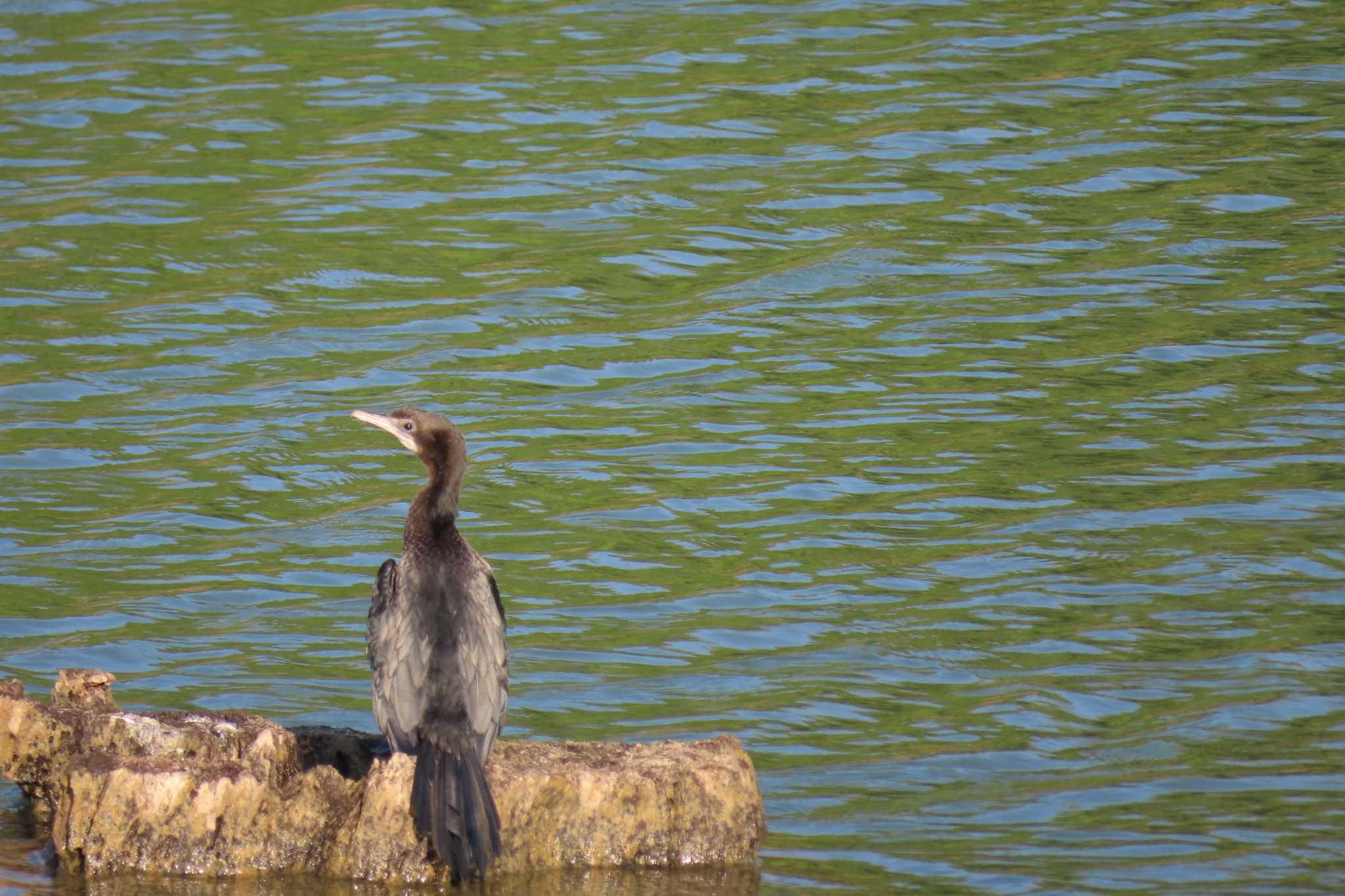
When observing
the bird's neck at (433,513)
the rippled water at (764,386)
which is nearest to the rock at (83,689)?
the rippled water at (764,386)

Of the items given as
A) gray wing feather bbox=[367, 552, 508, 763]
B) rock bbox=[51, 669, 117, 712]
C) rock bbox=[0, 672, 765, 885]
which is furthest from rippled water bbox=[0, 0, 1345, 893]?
gray wing feather bbox=[367, 552, 508, 763]

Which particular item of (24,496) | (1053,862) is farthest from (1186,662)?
(24,496)

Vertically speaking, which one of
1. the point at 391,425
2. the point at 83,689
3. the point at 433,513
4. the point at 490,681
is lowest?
the point at 83,689

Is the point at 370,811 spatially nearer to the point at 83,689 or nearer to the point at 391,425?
the point at 83,689

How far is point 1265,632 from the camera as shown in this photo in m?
8.67

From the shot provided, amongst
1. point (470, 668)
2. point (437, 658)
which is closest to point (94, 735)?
point (437, 658)

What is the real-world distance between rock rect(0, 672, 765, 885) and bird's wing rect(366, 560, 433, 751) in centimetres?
20

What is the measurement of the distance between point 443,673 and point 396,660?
0.65 feet

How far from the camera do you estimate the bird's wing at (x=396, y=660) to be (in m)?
6.71

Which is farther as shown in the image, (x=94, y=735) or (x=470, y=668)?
(x=94, y=735)

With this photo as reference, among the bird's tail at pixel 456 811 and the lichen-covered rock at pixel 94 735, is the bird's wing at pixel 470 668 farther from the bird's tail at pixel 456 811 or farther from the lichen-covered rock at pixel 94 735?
the lichen-covered rock at pixel 94 735

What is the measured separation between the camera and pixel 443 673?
6754mm

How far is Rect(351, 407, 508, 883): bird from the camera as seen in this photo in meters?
6.33

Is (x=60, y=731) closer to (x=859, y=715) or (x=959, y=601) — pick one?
(x=859, y=715)
